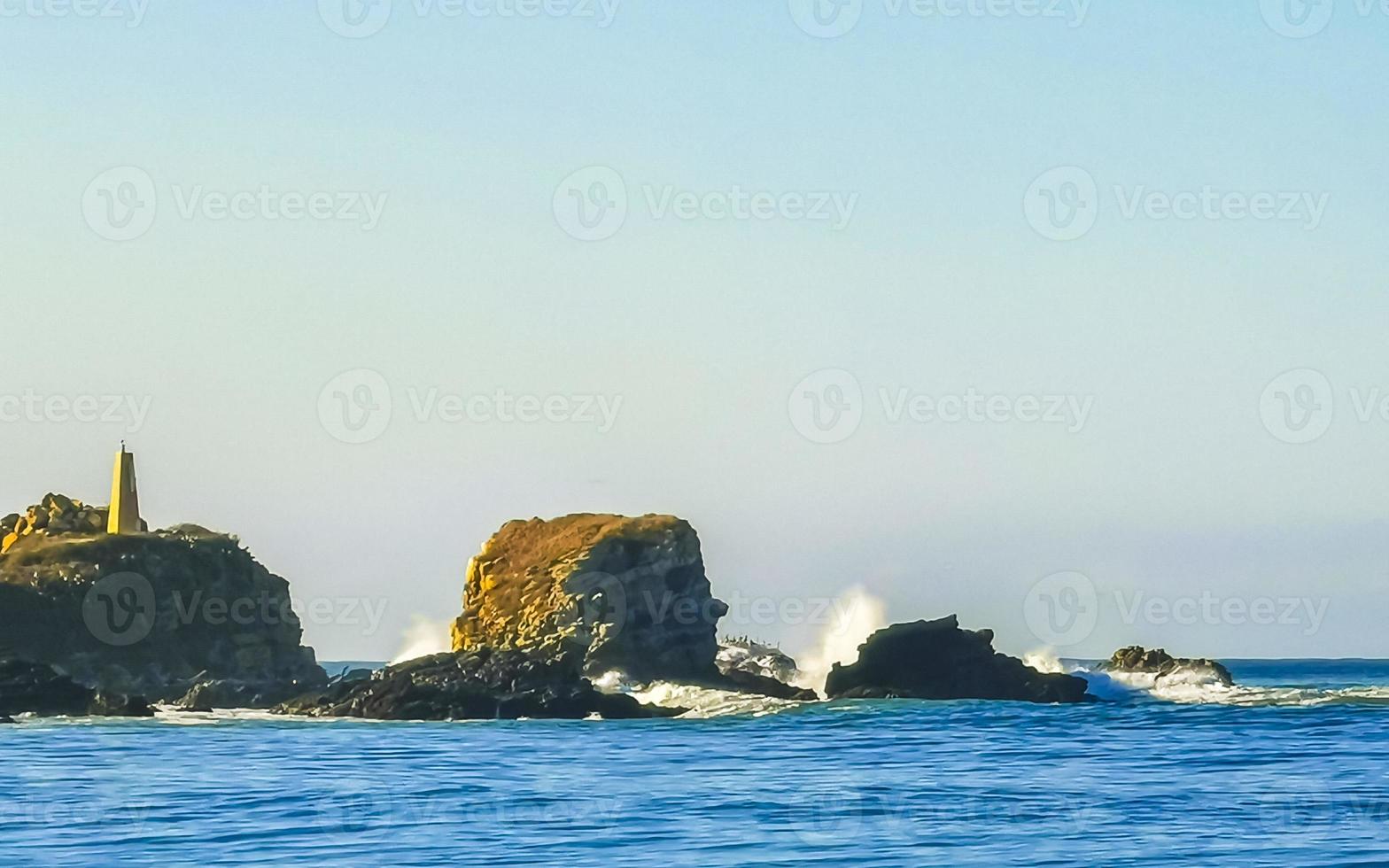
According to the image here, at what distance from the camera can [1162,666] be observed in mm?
112125

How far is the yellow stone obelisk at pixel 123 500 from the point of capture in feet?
378

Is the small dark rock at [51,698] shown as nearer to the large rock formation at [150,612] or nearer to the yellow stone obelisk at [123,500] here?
the large rock formation at [150,612]

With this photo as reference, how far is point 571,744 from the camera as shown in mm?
65688

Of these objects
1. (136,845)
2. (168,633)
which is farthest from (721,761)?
(168,633)

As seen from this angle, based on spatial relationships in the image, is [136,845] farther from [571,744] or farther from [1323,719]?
[1323,719]

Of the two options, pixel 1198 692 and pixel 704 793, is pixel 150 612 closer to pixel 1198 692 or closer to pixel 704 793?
pixel 1198 692

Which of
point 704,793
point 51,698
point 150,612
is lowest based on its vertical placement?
point 704,793

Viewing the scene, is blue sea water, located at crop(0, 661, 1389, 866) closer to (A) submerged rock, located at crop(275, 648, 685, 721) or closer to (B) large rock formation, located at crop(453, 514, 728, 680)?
(A) submerged rock, located at crop(275, 648, 685, 721)

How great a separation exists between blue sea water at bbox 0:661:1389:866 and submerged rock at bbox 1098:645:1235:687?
3159 centimetres

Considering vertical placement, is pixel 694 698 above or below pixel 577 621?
below

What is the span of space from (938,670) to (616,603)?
47.1 ft

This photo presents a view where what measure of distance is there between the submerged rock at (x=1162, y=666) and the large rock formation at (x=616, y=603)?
25807mm

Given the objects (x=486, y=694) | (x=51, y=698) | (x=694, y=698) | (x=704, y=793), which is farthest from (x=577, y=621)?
(x=704, y=793)

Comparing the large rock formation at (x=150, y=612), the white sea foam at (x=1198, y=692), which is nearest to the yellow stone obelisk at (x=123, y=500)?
the large rock formation at (x=150, y=612)
